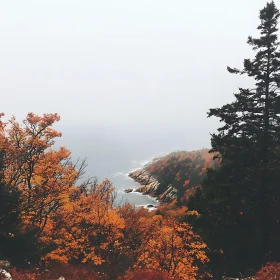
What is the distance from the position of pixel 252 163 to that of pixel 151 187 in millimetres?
61029

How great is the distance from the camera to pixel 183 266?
19.2 meters

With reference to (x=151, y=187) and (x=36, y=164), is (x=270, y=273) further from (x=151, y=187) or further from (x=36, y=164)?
(x=151, y=187)

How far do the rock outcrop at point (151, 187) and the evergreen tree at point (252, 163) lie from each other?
48.8 metres

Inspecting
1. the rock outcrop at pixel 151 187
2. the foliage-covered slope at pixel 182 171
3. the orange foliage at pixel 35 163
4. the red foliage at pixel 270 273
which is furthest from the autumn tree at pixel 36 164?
the rock outcrop at pixel 151 187

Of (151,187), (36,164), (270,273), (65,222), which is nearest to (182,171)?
(151,187)

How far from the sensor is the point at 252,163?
17266mm

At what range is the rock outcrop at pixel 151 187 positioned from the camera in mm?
68094

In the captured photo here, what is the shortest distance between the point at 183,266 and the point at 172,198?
1874 inches

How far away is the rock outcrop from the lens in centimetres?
6809

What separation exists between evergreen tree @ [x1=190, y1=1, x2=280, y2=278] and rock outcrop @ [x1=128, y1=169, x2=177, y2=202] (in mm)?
48781

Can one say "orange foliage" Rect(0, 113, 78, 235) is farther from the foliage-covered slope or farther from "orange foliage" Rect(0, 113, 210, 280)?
the foliage-covered slope

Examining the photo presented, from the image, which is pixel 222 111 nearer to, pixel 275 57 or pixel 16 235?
pixel 275 57

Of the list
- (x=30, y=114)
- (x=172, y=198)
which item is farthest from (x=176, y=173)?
(x=30, y=114)

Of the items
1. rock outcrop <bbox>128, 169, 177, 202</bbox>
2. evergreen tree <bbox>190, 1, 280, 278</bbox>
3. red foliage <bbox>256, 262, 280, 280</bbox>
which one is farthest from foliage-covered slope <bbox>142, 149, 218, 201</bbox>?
red foliage <bbox>256, 262, 280, 280</bbox>
